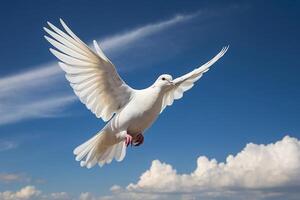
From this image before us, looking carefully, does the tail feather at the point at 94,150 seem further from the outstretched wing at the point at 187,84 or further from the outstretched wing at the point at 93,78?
the outstretched wing at the point at 187,84

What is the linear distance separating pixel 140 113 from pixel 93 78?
1776 millimetres

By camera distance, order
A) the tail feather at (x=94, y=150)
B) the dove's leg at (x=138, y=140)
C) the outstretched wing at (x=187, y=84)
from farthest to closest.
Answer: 1. the outstretched wing at (x=187, y=84)
2. the tail feather at (x=94, y=150)
3. the dove's leg at (x=138, y=140)

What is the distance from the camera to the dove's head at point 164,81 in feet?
42.6

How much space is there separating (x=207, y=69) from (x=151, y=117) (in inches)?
116

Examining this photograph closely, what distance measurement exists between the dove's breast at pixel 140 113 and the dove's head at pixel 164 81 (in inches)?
9.2

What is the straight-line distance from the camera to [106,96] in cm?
1373

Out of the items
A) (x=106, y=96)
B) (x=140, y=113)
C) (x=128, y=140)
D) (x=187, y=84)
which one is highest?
(x=187, y=84)

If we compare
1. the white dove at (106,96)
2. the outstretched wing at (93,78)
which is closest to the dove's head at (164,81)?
the white dove at (106,96)

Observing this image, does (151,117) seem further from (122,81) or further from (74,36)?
(74,36)

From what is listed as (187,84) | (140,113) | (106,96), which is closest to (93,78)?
(106,96)

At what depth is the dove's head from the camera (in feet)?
42.6

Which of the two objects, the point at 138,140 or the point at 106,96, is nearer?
the point at 138,140

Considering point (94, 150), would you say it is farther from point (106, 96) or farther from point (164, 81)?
point (164, 81)

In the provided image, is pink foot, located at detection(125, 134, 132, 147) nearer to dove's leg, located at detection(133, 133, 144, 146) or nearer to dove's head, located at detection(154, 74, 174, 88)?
dove's leg, located at detection(133, 133, 144, 146)
